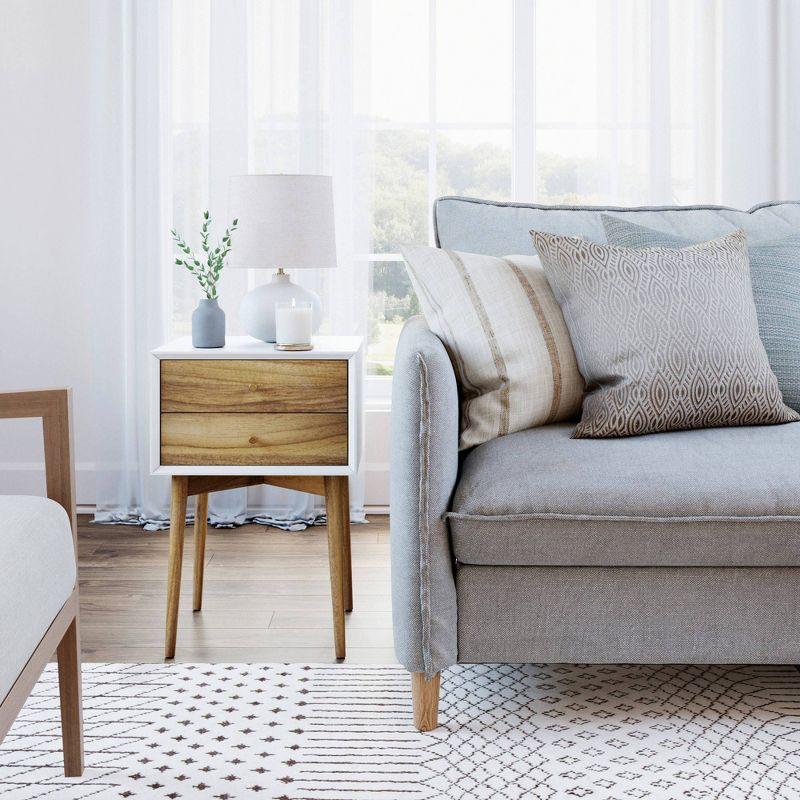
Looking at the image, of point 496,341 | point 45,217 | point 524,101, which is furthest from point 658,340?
point 45,217

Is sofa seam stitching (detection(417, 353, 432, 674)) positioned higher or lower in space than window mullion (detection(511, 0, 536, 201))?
lower

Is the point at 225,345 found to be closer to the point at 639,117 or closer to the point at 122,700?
the point at 122,700

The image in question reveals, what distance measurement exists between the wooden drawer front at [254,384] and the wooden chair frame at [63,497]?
616 mm

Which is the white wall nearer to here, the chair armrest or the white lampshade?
the white lampshade

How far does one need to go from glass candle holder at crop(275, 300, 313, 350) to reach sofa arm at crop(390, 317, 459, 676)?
52cm

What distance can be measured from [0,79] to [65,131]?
28cm

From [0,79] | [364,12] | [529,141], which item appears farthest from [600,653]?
[0,79]

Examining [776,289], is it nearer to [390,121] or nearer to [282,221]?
[282,221]

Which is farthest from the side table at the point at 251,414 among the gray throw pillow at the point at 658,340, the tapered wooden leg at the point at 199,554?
the gray throw pillow at the point at 658,340

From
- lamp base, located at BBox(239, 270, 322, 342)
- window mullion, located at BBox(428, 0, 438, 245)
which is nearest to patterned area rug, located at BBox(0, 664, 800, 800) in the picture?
lamp base, located at BBox(239, 270, 322, 342)

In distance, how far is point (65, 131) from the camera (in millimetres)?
3211

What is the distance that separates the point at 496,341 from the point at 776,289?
724mm

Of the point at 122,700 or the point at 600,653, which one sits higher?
the point at 600,653

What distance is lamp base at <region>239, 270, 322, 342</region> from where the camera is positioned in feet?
7.41
